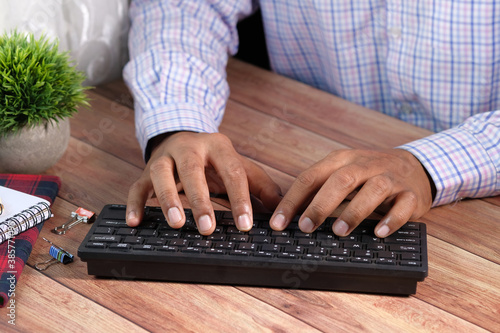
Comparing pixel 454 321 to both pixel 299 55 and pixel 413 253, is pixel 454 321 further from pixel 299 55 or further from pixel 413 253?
pixel 299 55

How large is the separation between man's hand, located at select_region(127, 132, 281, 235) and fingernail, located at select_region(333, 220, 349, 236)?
11 centimetres

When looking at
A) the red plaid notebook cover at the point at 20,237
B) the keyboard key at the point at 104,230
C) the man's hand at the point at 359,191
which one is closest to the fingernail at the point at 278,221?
the man's hand at the point at 359,191

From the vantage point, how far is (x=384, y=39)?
128 cm

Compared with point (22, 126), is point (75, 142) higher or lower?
lower

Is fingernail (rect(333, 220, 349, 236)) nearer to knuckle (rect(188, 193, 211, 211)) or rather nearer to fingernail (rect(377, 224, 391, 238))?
fingernail (rect(377, 224, 391, 238))

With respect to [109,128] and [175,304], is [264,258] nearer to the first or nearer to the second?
[175,304]

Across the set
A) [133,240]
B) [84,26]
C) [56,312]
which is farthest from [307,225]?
[84,26]

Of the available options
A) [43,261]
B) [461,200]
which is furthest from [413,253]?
[43,261]

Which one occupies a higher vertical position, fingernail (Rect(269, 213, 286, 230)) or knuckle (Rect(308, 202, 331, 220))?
knuckle (Rect(308, 202, 331, 220))

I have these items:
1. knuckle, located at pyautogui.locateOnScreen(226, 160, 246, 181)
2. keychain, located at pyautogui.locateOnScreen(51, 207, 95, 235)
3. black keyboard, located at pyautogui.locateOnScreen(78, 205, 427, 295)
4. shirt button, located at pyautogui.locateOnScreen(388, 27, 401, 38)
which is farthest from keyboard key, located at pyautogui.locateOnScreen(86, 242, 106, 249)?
shirt button, located at pyautogui.locateOnScreen(388, 27, 401, 38)

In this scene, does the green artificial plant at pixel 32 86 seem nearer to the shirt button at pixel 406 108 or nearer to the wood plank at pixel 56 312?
the wood plank at pixel 56 312

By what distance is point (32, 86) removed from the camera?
2.84ft

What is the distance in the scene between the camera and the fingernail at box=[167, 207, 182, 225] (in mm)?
788

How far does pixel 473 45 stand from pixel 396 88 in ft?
0.60
